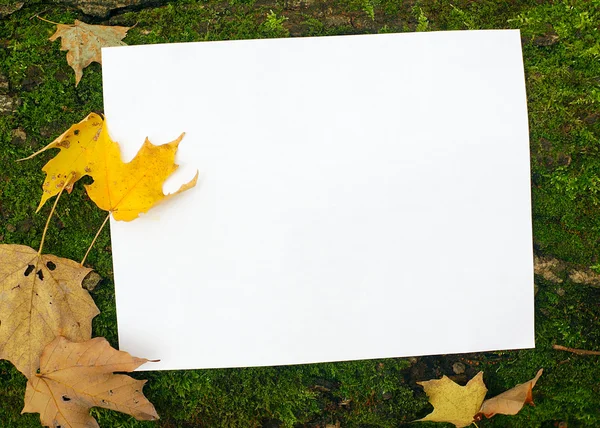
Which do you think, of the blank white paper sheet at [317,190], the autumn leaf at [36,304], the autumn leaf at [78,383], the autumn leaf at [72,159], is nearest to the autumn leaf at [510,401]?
the blank white paper sheet at [317,190]

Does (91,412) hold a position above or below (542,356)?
below

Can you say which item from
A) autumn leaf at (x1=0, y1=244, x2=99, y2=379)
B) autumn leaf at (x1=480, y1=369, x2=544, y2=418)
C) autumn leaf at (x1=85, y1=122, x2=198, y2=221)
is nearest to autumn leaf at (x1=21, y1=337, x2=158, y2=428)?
autumn leaf at (x1=0, y1=244, x2=99, y2=379)

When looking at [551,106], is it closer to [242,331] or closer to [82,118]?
[242,331]

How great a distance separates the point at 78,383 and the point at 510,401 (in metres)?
1.28

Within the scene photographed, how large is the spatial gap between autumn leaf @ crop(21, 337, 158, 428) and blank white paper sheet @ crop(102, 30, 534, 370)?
4.3 inches

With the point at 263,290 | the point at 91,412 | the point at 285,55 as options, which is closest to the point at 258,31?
Result: the point at 285,55

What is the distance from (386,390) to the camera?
4.88 feet

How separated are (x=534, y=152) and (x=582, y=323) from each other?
56cm

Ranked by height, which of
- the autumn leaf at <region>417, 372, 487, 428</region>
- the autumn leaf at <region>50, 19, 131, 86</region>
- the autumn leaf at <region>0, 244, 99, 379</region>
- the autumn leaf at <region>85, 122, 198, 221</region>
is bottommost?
the autumn leaf at <region>417, 372, 487, 428</region>

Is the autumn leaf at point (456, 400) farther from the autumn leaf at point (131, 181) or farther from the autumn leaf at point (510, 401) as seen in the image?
the autumn leaf at point (131, 181)

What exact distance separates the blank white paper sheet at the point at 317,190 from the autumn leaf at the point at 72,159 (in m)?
0.09

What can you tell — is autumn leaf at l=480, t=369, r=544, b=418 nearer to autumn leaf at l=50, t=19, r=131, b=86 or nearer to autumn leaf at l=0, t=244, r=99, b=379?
autumn leaf at l=0, t=244, r=99, b=379

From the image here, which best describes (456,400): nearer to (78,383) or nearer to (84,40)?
(78,383)

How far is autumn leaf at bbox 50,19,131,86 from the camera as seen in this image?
1.46 meters
